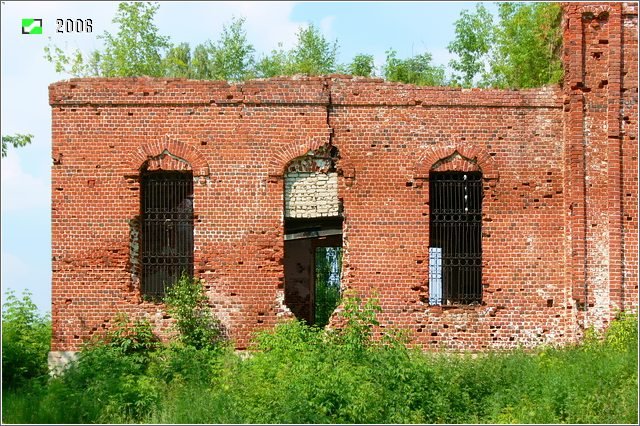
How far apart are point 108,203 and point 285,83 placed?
337 cm

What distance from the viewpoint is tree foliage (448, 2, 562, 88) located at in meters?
21.2

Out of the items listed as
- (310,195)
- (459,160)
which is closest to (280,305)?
(310,195)

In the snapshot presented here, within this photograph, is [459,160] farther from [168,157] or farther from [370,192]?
[168,157]

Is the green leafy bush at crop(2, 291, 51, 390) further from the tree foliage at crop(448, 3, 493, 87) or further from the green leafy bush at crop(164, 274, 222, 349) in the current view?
the tree foliage at crop(448, 3, 493, 87)

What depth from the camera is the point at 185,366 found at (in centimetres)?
1348

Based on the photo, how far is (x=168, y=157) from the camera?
14742 mm

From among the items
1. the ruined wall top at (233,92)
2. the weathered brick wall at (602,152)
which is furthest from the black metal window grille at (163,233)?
the weathered brick wall at (602,152)

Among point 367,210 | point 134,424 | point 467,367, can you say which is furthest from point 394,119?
point 134,424

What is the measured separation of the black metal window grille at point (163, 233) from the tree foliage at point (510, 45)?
698cm

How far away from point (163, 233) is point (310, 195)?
2426 millimetres

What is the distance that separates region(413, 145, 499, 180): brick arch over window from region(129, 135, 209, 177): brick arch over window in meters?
A: 3.44

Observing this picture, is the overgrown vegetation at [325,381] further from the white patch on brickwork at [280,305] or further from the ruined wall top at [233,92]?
the ruined wall top at [233,92]

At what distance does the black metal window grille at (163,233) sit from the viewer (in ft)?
48.4

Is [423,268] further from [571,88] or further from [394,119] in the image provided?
[571,88]
